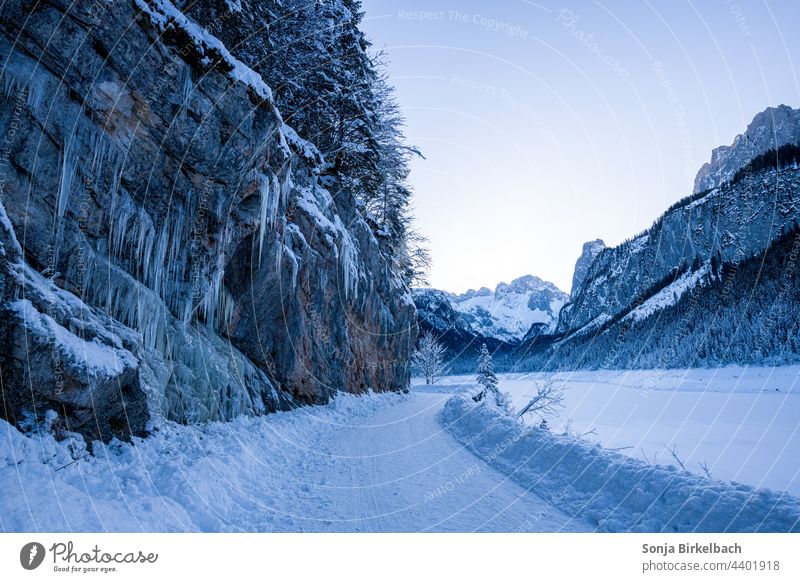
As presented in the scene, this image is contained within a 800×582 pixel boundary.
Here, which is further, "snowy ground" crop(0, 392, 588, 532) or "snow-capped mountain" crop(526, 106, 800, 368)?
"snow-capped mountain" crop(526, 106, 800, 368)

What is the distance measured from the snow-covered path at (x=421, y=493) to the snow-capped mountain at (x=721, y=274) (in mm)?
6578

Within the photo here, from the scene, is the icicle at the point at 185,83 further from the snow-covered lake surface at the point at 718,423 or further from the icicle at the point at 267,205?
the snow-covered lake surface at the point at 718,423

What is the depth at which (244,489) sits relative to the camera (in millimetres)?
5191

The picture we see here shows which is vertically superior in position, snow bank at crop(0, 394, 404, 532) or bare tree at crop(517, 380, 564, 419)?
bare tree at crop(517, 380, 564, 419)

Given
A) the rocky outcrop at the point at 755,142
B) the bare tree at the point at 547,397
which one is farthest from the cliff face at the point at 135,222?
the rocky outcrop at the point at 755,142

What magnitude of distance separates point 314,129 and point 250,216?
10005 mm

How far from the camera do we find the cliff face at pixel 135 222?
4.71 metres

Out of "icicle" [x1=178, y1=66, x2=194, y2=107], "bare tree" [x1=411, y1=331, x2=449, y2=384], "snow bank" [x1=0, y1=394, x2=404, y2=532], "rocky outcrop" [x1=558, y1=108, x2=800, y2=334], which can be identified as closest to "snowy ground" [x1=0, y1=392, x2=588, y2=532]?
"snow bank" [x1=0, y1=394, x2=404, y2=532]

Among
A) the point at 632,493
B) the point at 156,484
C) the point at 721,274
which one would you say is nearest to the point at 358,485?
the point at 156,484

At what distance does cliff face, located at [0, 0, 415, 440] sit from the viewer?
471cm

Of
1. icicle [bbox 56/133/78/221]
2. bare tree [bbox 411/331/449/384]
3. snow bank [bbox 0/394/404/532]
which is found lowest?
bare tree [bbox 411/331/449/384]

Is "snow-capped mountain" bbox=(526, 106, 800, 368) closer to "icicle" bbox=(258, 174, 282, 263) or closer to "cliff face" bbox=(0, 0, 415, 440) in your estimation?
"cliff face" bbox=(0, 0, 415, 440)

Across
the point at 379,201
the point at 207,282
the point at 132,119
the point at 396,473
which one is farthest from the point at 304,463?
the point at 379,201

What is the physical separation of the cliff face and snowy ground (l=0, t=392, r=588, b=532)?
71cm
